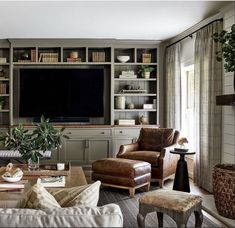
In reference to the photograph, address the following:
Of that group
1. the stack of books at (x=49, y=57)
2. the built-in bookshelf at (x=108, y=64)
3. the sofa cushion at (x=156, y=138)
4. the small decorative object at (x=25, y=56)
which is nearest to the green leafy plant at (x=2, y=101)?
the built-in bookshelf at (x=108, y=64)

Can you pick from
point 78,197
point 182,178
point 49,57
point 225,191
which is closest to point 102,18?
point 49,57

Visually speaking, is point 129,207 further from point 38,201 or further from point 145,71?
point 145,71

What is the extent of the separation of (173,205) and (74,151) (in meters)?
3.97

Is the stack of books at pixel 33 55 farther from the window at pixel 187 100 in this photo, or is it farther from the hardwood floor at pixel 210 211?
the hardwood floor at pixel 210 211

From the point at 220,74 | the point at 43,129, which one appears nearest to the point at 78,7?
the point at 43,129

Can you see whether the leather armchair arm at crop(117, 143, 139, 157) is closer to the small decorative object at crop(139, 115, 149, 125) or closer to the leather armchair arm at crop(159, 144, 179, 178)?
the leather armchair arm at crop(159, 144, 179, 178)

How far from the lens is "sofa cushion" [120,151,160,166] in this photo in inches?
215

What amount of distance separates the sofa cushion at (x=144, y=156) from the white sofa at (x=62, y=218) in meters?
3.97

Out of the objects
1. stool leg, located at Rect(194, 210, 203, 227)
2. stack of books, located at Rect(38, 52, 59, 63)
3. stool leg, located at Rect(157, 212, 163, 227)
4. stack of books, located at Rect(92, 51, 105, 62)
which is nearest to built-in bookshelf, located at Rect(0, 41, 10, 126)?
stack of books, located at Rect(38, 52, 59, 63)

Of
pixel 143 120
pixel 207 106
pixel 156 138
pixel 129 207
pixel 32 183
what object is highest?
pixel 207 106

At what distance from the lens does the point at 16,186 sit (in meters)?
3.35

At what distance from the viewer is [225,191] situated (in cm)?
379

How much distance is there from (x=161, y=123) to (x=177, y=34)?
6.07 ft

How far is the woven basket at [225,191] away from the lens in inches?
147
